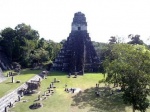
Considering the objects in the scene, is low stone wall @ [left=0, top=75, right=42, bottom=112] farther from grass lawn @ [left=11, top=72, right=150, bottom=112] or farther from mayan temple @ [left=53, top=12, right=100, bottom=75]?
mayan temple @ [left=53, top=12, right=100, bottom=75]

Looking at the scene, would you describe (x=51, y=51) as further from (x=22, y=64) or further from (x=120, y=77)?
(x=120, y=77)

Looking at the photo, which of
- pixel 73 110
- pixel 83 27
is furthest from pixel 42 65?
pixel 73 110

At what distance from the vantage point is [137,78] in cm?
2678

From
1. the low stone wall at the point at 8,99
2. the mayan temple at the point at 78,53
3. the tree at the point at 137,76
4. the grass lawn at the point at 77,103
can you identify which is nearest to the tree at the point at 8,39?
the mayan temple at the point at 78,53

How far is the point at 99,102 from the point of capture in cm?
3603

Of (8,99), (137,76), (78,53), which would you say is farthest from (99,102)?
(78,53)

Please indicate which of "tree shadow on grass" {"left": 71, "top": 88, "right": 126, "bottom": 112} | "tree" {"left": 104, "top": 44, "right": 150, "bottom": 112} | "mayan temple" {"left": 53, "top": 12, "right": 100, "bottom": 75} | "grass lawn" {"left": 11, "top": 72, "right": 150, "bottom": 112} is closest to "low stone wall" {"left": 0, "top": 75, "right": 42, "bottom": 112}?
"grass lawn" {"left": 11, "top": 72, "right": 150, "bottom": 112}

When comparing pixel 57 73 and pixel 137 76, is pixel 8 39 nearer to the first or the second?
pixel 57 73

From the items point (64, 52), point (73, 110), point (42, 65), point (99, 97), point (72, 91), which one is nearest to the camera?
point (73, 110)

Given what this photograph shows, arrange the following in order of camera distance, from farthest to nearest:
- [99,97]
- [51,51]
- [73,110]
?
[51,51] → [99,97] → [73,110]

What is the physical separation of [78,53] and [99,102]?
3131cm

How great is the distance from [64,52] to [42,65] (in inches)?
374

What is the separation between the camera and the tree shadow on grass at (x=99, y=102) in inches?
1302

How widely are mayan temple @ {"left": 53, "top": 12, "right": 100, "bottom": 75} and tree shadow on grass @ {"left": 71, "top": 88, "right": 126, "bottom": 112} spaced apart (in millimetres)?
21885
